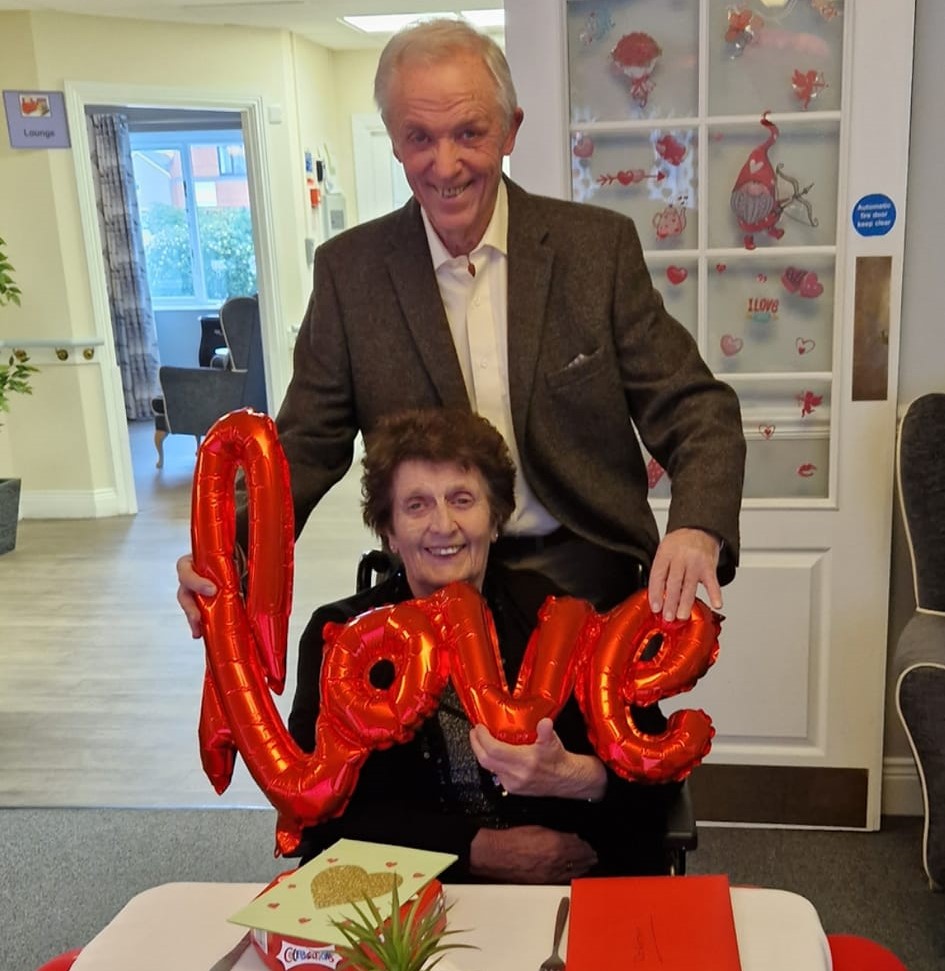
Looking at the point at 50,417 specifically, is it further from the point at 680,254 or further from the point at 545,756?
the point at 545,756

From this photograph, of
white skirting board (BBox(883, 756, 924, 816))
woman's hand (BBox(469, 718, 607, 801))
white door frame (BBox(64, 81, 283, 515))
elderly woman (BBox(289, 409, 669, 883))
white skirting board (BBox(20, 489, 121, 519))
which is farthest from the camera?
white skirting board (BBox(20, 489, 121, 519))

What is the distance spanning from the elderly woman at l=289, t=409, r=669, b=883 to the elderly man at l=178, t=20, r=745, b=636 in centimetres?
7

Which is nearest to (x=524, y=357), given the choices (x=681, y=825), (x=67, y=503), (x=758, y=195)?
(x=681, y=825)

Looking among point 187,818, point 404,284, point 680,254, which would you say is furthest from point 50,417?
point 404,284

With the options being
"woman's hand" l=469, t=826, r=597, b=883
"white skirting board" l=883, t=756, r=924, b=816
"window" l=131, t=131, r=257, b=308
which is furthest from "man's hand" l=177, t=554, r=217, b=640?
"window" l=131, t=131, r=257, b=308

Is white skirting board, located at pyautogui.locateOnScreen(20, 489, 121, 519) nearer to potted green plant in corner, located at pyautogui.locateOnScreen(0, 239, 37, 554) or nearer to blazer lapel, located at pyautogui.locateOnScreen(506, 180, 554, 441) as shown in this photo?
potted green plant in corner, located at pyautogui.locateOnScreen(0, 239, 37, 554)

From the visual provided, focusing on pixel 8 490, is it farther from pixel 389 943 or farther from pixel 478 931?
pixel 389 943

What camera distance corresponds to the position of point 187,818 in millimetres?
2834

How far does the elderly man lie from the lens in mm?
1532

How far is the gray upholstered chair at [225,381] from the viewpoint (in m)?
6.88

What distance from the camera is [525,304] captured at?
1.57 m

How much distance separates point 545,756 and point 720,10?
1.82m

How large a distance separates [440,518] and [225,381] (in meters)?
5.68

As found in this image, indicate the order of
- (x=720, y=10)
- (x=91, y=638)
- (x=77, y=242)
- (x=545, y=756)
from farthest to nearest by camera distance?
(x=77, y=242)
(x=91, y=638)
(x=720, y=10)
(x=545, y=756)
